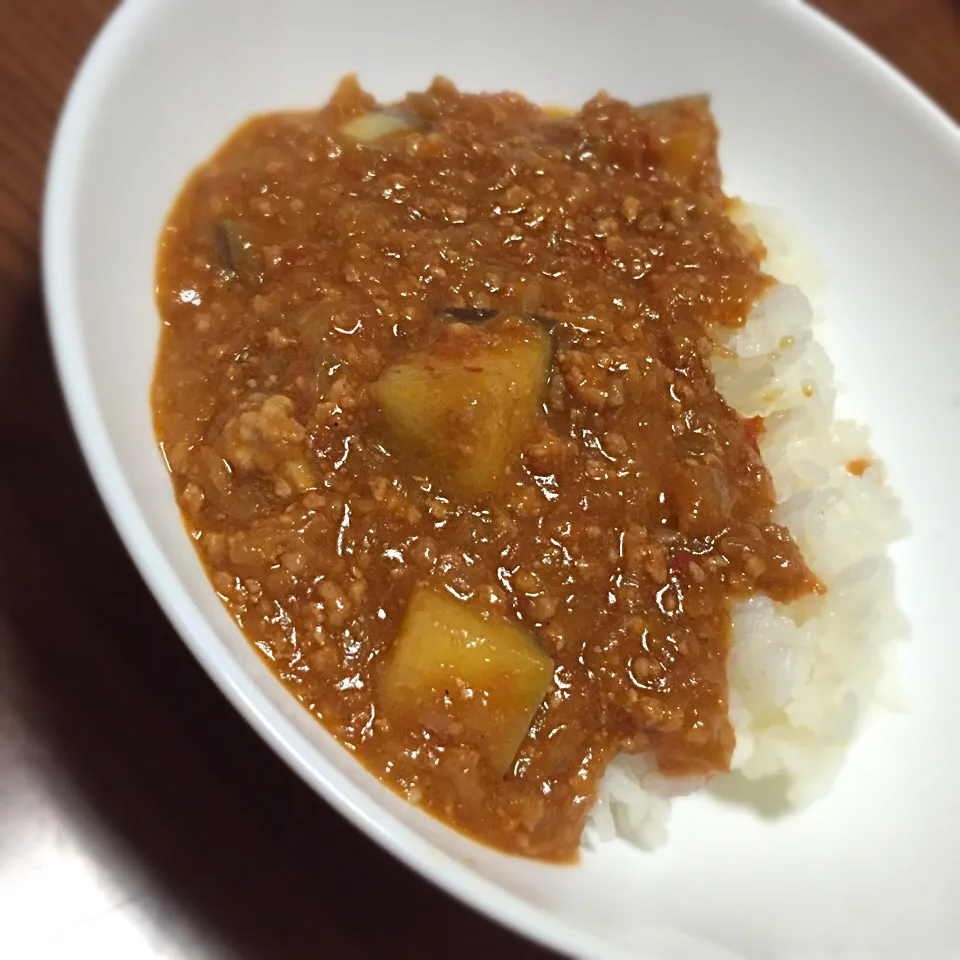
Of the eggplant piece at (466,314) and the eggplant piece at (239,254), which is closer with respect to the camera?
the eggplant piece at (466,314)

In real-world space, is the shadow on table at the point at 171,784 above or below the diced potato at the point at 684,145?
below

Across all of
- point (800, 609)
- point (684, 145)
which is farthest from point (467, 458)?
point (684, 145)

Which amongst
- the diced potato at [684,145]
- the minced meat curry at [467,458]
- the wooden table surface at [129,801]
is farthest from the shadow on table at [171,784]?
the diced potato at [684,145]

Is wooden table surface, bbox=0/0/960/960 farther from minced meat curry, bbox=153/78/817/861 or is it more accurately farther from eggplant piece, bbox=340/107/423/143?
eggplant piece, bbox=340/107/423/143

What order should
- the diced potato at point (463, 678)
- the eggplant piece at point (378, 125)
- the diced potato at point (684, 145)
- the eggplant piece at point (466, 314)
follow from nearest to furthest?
the diced potato at point (463, 678) → the eggplant piece at point (466, 314) → the eggplant piece at point (378, 125) → the diced potato at point (684, 145)

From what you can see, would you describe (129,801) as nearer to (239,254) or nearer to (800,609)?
(239,254)

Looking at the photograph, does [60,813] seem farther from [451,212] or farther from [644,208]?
[644,208]

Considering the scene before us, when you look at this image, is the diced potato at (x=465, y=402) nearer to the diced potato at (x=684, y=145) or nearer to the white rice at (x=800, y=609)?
the white rice at (x=800, y=609)
